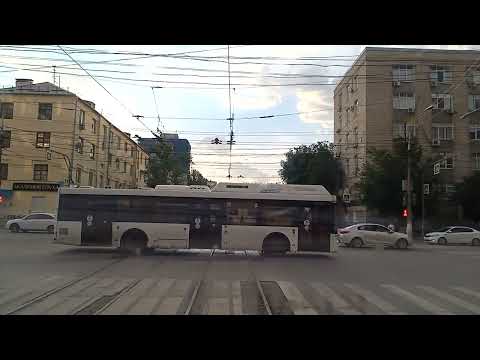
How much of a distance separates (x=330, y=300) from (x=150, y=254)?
10873 mm

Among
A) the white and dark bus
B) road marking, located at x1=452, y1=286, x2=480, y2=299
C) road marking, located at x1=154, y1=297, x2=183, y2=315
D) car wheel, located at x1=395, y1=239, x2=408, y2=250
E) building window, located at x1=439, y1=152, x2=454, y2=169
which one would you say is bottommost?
road marking, located at x1=452, y1=286, x2=480, y2=299

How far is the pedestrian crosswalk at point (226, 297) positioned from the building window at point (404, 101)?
93.5ft

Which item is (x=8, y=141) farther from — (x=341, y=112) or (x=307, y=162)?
(x=341, y=112)

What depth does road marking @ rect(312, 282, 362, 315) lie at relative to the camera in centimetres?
885

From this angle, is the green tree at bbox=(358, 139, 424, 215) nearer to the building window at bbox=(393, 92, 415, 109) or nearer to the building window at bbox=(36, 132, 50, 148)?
the building window at bbox=(393, 92, 415, 109)

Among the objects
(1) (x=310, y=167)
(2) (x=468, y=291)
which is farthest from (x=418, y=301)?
(1) (x=310, y=167)

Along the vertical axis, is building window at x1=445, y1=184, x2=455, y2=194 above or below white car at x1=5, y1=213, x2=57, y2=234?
→ above

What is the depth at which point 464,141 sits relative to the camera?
40.1 m

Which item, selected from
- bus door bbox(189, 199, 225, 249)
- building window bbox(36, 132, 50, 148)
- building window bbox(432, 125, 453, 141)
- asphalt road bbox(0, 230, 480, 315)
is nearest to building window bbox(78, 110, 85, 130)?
building window bbox(36, 132, 50, 148)

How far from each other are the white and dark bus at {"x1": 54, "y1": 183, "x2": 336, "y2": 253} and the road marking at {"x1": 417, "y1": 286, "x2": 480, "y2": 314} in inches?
267

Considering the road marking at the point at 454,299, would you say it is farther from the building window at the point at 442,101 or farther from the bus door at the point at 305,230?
the building window at the point at 442,101
